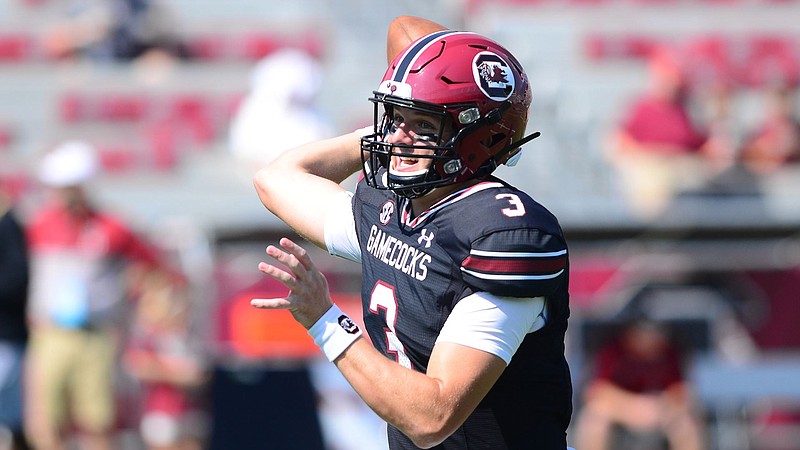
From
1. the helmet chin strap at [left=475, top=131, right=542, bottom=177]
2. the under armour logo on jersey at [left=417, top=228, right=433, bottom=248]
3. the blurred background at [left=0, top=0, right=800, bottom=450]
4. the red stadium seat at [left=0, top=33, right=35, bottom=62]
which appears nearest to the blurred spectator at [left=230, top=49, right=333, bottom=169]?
the blurred background at [left=0, top=0, right=800, bottom=450]

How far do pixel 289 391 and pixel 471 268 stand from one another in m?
4.50

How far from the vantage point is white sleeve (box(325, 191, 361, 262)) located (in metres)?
3.16

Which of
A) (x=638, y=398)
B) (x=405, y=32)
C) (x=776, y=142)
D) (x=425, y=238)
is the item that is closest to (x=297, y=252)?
(x=425, y=238)

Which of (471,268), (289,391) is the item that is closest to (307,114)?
(289,391)

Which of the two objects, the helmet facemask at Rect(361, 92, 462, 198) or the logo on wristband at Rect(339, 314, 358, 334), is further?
the helmet facemask at Rect(361, 92, 462, 198)

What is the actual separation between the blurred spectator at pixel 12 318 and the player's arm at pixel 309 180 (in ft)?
13.5

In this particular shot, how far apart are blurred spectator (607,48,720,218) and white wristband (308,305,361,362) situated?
20.3ft

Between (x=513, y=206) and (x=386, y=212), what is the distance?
41cm

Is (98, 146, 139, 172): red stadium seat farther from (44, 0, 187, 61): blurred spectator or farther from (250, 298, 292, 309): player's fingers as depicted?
(250, 298, 292, 309): player's fingers

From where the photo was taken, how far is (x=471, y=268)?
8.61 feet

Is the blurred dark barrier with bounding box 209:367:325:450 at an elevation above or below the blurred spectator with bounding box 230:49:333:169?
below

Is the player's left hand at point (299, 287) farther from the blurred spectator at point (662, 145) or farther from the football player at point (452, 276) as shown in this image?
the blurred spectator at point (662, 145)

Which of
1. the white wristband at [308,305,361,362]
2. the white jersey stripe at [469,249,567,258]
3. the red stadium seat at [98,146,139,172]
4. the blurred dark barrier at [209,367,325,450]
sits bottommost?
the red stadium seat at [98,146,139,172]

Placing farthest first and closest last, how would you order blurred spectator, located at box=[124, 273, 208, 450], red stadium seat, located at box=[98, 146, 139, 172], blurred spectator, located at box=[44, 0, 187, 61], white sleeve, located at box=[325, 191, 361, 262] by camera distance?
1. blurred spectator, located at box=[44, 0, 187, 61]
2. red stadium seat, located at box=[98, 146, 139, 172]
3. blurred spectator, located at box=[124, 273, 208, 450]
4. white sleeve, located at box=[325, 191, 361, 262]
